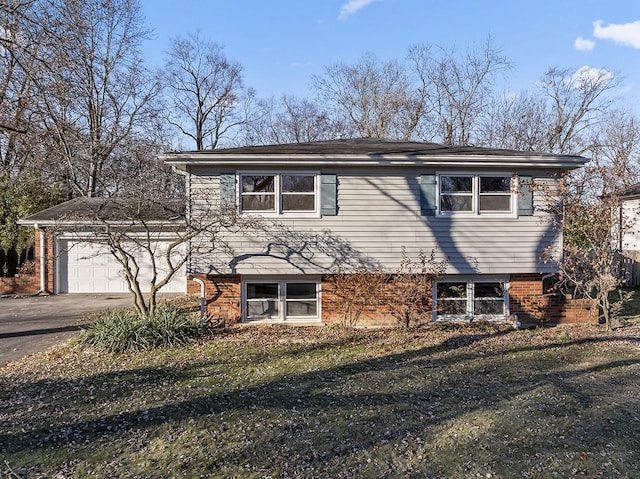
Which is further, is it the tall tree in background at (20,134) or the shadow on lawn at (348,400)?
the tall tree in background at (20,134)

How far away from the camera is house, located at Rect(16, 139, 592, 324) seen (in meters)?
8.98

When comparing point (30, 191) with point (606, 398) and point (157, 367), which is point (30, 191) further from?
point (606, 398)

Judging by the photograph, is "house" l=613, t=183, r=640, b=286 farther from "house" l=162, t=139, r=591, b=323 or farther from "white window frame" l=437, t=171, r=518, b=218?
"white window frame" l=437, t=171, r=518, b=218

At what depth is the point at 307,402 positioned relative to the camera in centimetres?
513

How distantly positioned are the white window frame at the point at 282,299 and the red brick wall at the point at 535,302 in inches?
177

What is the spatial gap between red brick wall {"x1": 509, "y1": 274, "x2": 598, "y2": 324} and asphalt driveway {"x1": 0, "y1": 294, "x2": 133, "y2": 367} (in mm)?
9908

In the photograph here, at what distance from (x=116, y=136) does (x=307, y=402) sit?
831 inches

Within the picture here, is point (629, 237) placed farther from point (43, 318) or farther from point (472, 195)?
point (43, 318)

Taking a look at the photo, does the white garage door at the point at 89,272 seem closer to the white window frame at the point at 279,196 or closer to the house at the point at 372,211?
the house at the point at 372,211

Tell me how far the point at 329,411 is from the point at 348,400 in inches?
16.3

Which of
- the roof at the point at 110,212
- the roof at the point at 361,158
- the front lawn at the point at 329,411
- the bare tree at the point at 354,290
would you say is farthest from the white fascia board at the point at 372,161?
the front lawn at the point at 329,411

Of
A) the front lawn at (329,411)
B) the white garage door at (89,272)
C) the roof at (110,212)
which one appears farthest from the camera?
the white garage door at (89,272)

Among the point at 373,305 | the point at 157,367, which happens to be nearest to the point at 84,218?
the point at 157,367

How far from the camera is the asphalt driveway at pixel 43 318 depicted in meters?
8.14
